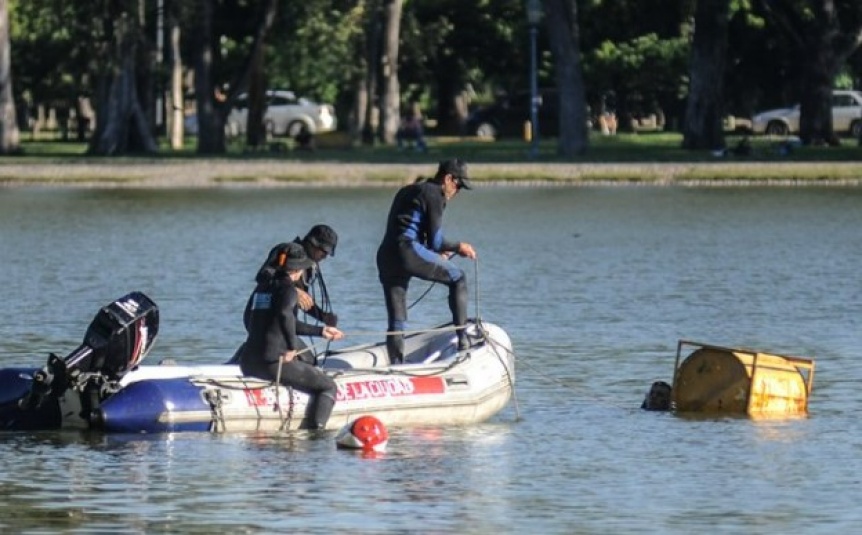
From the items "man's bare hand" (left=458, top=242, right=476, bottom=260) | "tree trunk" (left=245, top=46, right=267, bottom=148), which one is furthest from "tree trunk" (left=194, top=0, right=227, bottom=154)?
"man's bare hand" (left=458, top=242, right=476, bottom=260)

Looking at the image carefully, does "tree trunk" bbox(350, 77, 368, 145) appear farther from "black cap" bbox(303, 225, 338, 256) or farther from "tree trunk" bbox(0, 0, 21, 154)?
"black cap" bbox(303, 225, 338, 256)

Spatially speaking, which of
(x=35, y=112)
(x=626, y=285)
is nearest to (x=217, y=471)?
(x=626, y=285)

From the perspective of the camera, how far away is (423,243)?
23.0 meters

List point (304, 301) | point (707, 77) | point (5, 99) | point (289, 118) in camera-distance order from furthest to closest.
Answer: point (289, 118)
point (707, 77)
point (5, 99)
point (304, 301)

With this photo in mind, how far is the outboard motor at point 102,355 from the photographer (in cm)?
2019

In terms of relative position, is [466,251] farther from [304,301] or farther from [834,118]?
[834,118]

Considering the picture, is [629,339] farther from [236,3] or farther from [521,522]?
[236,3]

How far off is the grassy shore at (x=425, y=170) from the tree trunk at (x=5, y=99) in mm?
2120

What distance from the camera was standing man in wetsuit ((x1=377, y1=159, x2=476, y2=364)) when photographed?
895 inches

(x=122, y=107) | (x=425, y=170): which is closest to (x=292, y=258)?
(x=425, y=170)

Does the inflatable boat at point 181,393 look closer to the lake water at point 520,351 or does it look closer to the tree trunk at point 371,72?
the lake water at point 520,351

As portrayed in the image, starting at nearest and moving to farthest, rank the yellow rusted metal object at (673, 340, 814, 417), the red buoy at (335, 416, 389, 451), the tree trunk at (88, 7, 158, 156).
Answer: the red buoy at (335, 416, 389, 451) < the yellow rusted metal object at (673, 340, 814, 417) < the tree trunk at (88, 7, 158, 156)

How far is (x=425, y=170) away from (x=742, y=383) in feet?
129

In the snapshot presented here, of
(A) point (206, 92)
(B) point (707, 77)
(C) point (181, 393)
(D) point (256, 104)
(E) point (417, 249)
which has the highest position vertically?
(B) point (707, 77)
